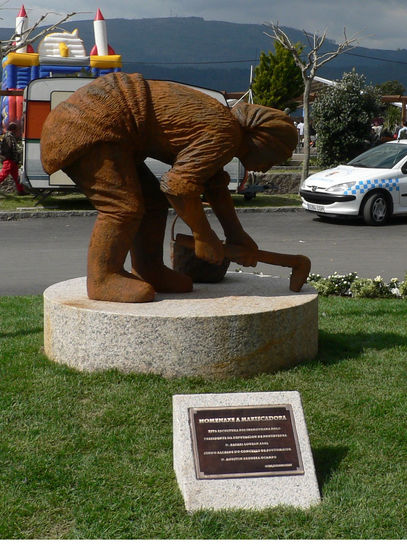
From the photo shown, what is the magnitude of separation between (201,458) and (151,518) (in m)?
0.36

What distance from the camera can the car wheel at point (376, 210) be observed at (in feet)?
48.8

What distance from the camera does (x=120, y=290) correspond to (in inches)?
220

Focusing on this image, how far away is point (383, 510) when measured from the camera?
12.2 ft

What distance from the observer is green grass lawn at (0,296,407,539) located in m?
3.60

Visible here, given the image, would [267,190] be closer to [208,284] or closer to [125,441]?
[208,284]

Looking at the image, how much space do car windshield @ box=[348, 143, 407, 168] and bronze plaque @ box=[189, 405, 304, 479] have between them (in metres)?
12.4

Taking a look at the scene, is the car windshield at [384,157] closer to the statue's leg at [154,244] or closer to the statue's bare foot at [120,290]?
the statue's leg at [154,244]

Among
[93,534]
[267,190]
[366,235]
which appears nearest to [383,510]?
[93,534]

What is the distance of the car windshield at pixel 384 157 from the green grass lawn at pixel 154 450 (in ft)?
32.3

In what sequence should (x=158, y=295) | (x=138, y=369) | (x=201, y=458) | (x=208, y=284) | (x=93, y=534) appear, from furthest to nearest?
(x=208, y=284)
(x=158, y=295)
(x=138, y=369)
(x=201, y=458)
(x=93, y=534)

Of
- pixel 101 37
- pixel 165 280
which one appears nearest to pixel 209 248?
pixel 165 280

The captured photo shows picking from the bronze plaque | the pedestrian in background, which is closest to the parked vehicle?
the pedestrian in background

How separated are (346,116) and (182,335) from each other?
16538 millimetres

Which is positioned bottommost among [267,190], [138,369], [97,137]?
[267,190]
